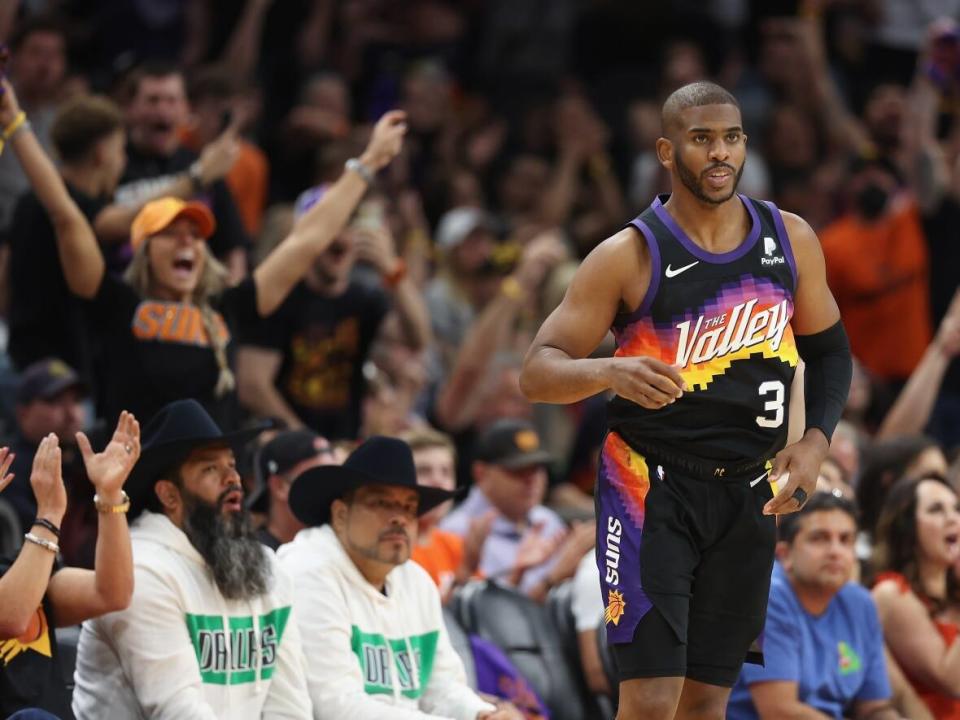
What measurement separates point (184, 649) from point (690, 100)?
232 centimetres

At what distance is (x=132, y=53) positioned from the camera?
454 inches

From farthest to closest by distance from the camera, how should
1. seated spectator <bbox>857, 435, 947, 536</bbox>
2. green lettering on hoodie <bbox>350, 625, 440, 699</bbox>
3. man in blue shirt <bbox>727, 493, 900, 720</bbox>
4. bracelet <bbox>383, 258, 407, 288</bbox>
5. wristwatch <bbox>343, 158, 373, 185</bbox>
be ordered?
bracelet <bbox>383, 258, 407, 288</bbox>, seated spectator <bbox>857, 435, 947, 536</bbox>, wristwatch <bbox>343, 158, 373, 185</bbox>, man in blue shirt <bbox>727, 493, 900, 720</bbox>, green lettering on hoodie <bbox>350, 625, 440, 699</bbox>

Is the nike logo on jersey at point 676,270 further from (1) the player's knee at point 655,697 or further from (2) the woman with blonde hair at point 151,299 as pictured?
(2) the woman with blonde hair at point 151,299

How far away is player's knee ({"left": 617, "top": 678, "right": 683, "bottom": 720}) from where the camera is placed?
436 cm

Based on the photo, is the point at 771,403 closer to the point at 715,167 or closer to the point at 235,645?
the point at 715,167

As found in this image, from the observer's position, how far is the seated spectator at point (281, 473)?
22.0 feet

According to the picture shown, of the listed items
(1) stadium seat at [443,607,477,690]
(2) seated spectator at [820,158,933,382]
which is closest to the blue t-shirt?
(1) stadium seat at [443,607,477,690]

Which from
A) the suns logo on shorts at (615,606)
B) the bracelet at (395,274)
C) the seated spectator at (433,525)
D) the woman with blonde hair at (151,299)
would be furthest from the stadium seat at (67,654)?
the bracelet at (395,274)

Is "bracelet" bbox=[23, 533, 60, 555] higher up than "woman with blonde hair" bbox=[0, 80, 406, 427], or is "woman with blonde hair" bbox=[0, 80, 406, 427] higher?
"woman with blonde hair" bbox=[0, 80, 406, 427]

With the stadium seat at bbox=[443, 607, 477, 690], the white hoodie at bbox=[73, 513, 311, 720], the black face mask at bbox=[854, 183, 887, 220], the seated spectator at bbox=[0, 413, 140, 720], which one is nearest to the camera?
the seated spectator at bbox=[0, 413, 140, 720]

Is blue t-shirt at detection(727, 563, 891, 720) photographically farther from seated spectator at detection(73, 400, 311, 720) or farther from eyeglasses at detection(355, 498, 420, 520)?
seated spectator at detection(73, 400, 311, 720)

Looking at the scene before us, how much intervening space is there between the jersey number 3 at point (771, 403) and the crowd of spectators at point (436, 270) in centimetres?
190

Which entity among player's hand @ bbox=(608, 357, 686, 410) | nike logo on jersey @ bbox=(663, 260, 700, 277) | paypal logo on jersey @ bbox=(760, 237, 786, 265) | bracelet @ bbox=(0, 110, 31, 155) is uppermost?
bracelet @ bbox=(0, 110, 31, 155)

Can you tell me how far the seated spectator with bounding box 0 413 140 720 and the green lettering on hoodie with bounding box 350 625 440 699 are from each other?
1.03 meters
